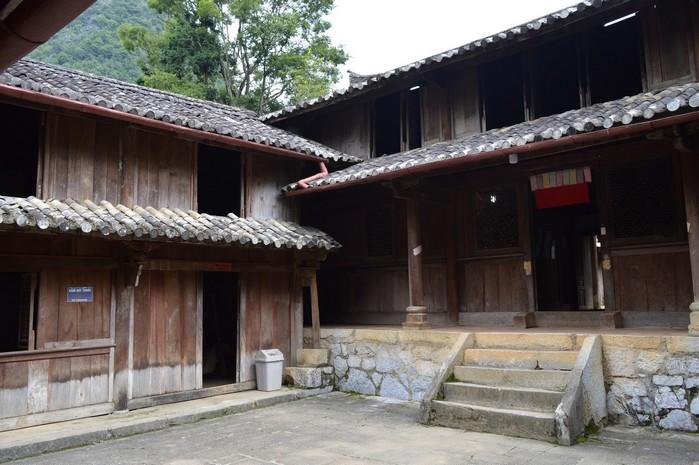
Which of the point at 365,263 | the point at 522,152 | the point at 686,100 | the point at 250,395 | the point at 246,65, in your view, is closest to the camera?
the point at 686,100

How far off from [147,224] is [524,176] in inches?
260

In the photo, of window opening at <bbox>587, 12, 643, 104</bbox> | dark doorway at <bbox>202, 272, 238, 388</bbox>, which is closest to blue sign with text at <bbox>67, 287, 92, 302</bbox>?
dark doorway at <bbox>202, 272, 238, 388</bbox>

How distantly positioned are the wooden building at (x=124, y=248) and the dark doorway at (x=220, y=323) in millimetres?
787

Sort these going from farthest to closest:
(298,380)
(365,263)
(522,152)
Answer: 1. (365,263)
2. (298,380)
3. (522,152)

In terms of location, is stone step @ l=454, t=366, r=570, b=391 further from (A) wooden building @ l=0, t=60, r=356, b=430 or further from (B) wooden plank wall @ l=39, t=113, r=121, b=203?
(B) wooden plank wall @ l=39, t=113, r=121, b=203

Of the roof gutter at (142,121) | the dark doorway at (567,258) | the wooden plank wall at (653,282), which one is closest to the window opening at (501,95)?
the dark doorway at (567,258)

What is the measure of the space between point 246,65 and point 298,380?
18.5m

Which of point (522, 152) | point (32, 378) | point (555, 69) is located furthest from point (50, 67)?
point (555, 69)

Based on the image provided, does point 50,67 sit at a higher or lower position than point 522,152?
higher

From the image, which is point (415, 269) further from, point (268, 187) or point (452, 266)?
point (268, 187)

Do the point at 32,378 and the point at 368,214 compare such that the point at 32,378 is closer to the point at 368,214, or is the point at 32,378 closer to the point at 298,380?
the point at 298,380

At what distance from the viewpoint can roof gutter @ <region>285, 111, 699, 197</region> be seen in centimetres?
672

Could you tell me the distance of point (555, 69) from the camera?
33.2 ft

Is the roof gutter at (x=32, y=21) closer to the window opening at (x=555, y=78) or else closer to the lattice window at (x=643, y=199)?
the lattice window at (x=643, y=199)
